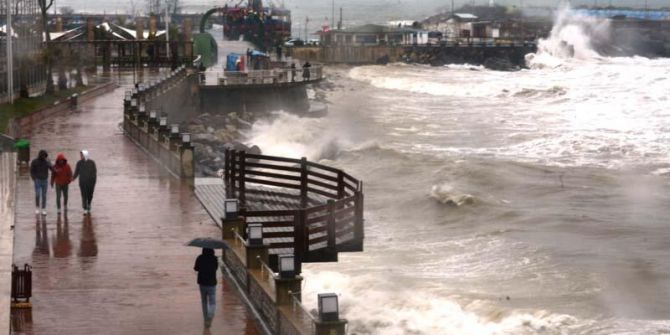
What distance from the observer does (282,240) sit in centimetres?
2062

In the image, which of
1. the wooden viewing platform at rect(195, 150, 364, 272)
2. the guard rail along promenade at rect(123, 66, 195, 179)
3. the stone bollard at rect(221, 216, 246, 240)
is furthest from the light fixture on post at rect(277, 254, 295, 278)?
the guard rail along promenade at rect(123, 66, 195, 179)

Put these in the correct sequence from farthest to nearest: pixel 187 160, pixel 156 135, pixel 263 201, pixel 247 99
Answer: pixel 247 99 < pixel 156 135 < pixel 187 160 < pixel 263 201

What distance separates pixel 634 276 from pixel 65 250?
386 inches

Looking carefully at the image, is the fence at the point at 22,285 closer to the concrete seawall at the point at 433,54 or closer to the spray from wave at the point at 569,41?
the concrete seawall at the point at 433,54

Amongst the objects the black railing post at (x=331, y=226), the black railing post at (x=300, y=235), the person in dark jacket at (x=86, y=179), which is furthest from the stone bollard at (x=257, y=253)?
the person in dark jacket at (x=86, y=179)

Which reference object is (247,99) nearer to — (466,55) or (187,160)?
(187,160)

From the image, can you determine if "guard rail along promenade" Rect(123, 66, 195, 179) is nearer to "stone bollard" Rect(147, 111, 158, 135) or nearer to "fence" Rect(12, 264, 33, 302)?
"stone bollard" Rect(147, 111, 158, 135)

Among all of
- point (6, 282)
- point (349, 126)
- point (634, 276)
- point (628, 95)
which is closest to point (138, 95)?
point (349, 126)

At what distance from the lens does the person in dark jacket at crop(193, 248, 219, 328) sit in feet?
50.6

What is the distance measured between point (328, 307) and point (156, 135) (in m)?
19.5

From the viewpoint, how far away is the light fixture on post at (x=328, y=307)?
13039 millimetres

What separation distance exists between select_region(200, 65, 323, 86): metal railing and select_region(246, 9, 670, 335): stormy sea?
6.22ft

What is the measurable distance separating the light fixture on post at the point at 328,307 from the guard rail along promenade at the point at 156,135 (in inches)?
577

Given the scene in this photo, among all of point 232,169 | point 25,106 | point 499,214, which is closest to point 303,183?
point 232,169
